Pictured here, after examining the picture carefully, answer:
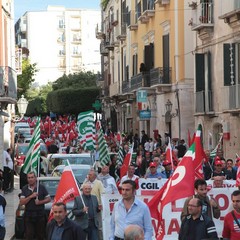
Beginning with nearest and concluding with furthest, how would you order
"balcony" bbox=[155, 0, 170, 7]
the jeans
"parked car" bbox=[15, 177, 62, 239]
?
1. the jeans
2. "parked car" bbox=[15, 177, 62, 239]
3. "balcony" bbox=[155, 0, 170, 7]

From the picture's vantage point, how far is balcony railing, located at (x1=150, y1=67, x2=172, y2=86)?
39.8m

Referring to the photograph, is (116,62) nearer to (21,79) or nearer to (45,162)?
(21,79)

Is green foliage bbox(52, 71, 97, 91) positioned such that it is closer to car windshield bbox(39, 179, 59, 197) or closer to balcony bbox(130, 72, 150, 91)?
balcony bbox(130, 72, 150, 91)

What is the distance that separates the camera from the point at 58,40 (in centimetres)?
12556

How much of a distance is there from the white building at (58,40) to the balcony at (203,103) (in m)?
90.5

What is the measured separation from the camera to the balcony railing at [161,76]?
3981cm

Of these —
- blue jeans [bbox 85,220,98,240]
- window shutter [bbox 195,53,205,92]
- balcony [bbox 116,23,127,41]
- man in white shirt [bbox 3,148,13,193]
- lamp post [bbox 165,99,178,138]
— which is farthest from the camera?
balcony [bbox 116,23,127,41]

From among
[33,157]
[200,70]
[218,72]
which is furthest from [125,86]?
[33,157]

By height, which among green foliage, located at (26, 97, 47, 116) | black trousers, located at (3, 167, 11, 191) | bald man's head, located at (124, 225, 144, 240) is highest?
green foliage, located at (26, 97, 47, 116)

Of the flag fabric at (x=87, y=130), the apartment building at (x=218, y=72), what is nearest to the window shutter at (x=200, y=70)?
the apartment building at (x=218, y=72)

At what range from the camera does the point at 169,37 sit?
39844mm

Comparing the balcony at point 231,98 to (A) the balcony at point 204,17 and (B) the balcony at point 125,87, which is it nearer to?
(A) the balcony at point 204,17

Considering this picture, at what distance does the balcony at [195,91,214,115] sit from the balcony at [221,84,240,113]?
1.44m

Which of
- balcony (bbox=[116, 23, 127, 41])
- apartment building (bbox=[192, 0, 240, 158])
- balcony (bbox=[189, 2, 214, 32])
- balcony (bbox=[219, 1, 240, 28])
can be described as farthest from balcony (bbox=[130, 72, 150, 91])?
balcony (bbox=[219, 1, 240, 28])
